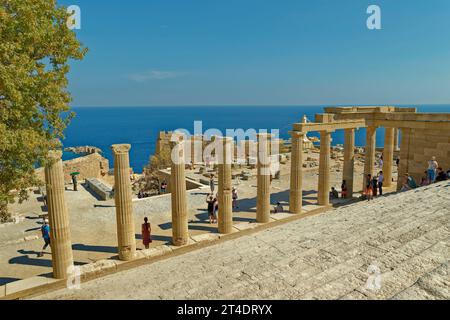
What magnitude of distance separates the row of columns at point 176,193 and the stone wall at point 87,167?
1982 cm

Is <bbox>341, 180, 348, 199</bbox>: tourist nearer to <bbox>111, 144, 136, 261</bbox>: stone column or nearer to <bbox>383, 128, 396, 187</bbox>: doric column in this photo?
<bbox>383, 128, 396, 187</bbox>: doric column

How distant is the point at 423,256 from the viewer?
756 cm

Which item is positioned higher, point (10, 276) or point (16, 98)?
point (16, 98)

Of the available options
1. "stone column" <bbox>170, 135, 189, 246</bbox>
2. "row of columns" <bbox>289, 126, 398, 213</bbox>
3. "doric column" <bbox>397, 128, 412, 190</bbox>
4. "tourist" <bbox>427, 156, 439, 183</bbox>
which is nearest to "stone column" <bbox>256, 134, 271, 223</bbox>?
"row of columns" <bbox>289, 126, 398, 213</bbox>

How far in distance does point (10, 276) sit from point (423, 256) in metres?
12.4

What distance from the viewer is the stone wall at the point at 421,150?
17766 mm

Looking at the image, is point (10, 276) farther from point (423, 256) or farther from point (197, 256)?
point (423, 256)

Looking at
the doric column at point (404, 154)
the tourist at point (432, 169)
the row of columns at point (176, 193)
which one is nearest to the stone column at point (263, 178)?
the row of columns at point (176, 193)

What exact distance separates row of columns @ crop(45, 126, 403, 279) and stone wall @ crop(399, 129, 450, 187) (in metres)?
3.49

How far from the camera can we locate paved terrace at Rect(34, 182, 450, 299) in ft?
21.9

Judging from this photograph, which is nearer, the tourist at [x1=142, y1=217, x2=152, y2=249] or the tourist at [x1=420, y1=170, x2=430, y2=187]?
the tourist at [x1=142, y1=217, x2=152, y2=249]

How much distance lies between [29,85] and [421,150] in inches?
763

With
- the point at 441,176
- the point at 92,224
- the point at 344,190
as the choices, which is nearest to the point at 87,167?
the point at 92,224
